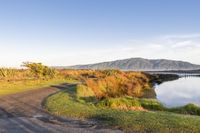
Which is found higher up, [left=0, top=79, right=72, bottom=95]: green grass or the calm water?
[left=0, top=79, right=72, bottom=95]: green grass

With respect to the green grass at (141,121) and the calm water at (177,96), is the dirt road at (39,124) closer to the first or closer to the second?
the green grass at (141,121)

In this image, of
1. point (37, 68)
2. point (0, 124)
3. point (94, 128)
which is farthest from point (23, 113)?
point (37, 68)

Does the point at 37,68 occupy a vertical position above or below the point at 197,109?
above

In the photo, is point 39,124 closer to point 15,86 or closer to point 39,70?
point 15,86

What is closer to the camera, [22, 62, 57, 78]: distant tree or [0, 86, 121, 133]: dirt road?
[0, 86, 121, 133]: dirt road

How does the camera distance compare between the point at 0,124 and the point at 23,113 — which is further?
the point at 23,113

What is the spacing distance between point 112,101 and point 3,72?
51.7 meters

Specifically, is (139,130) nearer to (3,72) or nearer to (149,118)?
(149,118)

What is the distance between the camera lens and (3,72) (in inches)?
2899

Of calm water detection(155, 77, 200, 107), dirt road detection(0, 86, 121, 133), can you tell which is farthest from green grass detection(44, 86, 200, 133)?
calm water detection(155, 77, 200, 107)

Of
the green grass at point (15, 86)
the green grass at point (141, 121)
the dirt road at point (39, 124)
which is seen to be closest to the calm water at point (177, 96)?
the green grass at point (15, 86)

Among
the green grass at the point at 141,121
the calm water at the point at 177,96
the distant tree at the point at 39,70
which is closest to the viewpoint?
the green grass at the point at 141,121

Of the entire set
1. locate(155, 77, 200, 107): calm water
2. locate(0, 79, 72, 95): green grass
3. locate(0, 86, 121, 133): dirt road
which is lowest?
locate(155, 77, 200, 107): calm water

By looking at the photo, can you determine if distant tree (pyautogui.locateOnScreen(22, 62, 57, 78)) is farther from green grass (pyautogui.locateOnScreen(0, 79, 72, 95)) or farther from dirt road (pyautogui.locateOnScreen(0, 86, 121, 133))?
dirt road (pyautogui.locateOnScreen(0, 86, 121, 133))
